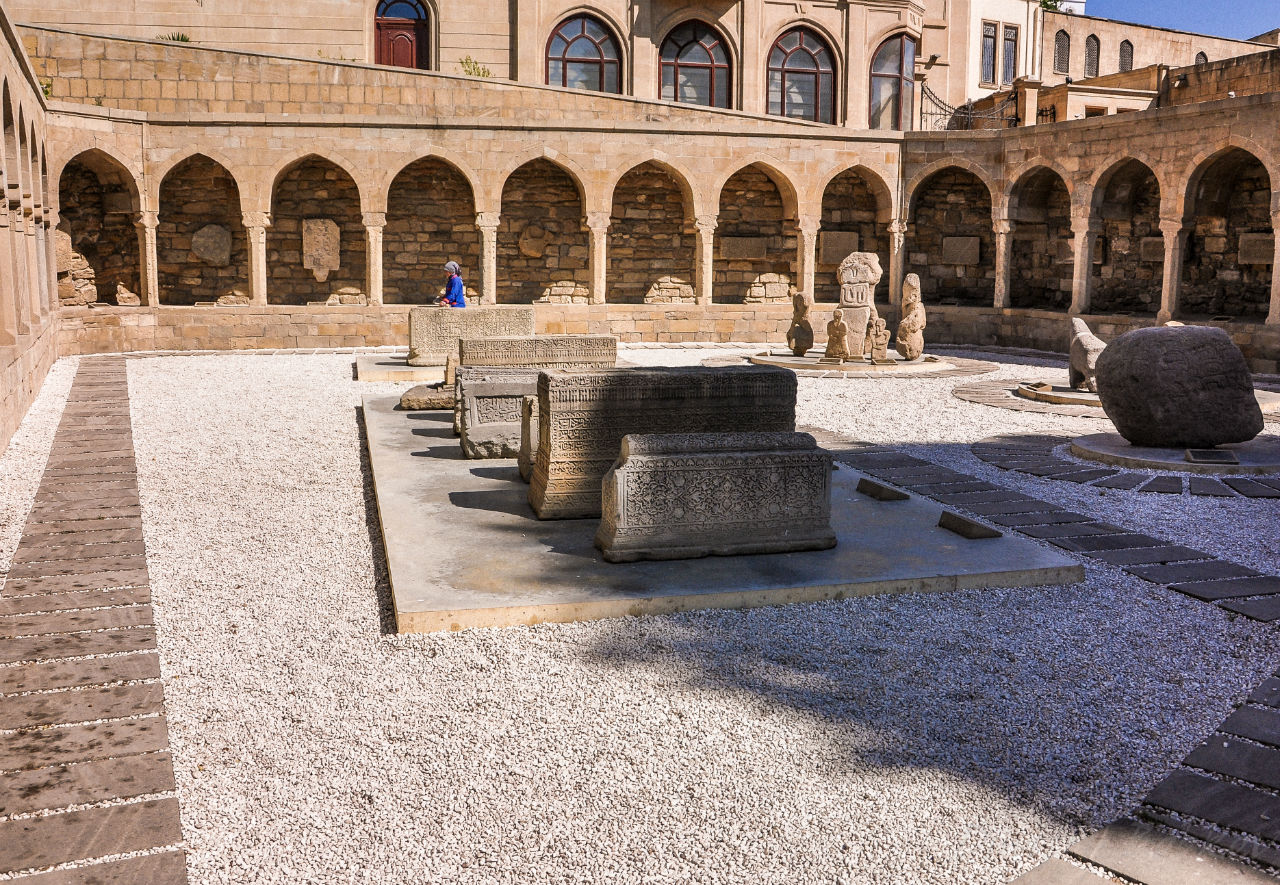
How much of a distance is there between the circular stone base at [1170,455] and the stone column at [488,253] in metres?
11.7

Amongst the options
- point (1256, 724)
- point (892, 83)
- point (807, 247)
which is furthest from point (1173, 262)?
point (1256, 724)

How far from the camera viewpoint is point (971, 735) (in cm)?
377

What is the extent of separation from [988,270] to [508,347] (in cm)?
1349

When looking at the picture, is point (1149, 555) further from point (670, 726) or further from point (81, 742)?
point (81, 742)

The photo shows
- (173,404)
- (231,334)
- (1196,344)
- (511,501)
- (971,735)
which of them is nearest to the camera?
(971,735)

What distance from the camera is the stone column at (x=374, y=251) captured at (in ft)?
61.5

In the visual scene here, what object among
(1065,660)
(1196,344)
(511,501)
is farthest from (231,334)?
(1065,660)

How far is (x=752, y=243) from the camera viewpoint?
21.9m

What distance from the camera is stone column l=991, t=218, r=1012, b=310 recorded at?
19969 millimetres

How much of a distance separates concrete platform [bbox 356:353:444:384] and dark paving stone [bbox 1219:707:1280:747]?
427 inches

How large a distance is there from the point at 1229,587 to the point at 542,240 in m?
16.7

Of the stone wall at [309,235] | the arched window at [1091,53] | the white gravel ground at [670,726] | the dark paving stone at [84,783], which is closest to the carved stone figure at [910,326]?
the stone wall at [309,235]

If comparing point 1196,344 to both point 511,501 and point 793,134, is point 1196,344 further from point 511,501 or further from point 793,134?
point 793,134

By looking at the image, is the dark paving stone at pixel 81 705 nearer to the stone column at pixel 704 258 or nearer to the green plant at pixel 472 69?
the stone column at pixel 704 258
